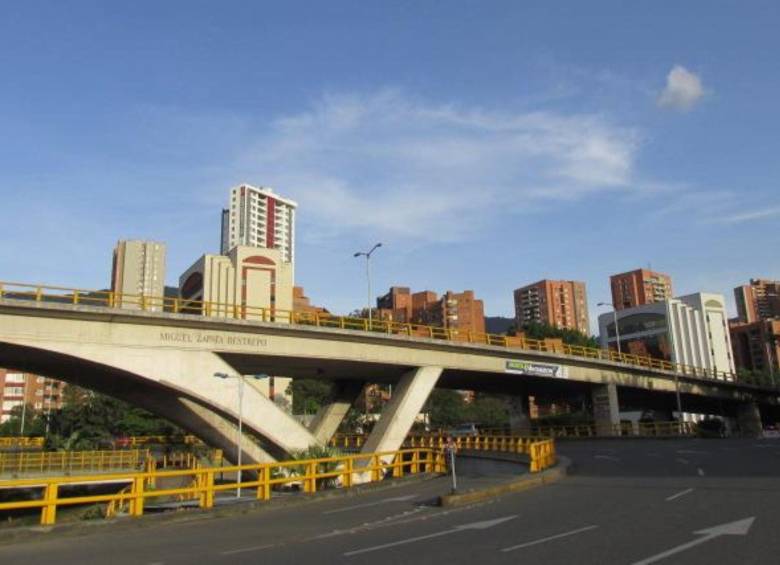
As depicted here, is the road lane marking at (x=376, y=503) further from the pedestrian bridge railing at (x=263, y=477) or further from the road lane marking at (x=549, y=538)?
the road lane marking at (x=549, y=538)

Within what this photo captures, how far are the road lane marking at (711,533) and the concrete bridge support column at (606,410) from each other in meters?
48.1

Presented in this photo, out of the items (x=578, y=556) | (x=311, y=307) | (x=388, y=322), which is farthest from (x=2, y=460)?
(x=311, y=307)

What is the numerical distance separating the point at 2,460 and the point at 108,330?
18052 mm

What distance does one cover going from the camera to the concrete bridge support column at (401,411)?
39.4m

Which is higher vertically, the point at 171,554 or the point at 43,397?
the point at 43,397

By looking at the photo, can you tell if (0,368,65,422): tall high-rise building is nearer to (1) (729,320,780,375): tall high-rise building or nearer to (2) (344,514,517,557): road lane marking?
(2) (344,514,517,557): road lane marking

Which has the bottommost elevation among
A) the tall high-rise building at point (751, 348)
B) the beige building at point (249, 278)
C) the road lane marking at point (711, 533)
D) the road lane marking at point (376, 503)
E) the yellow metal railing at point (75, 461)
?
the road lane marking at point (376, 503)

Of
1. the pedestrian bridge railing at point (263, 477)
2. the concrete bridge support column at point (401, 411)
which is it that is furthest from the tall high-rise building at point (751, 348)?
the pedestrian bridge railing at point (263, 477)

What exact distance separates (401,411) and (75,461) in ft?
74.4

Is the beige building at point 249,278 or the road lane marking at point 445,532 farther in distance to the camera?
the beige building at point 249,278

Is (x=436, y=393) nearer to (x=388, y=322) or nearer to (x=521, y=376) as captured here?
(x=521, y=376)

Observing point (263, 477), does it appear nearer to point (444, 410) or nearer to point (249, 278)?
point (444, 410)

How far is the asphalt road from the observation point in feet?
29.8

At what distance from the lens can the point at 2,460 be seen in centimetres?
4169
